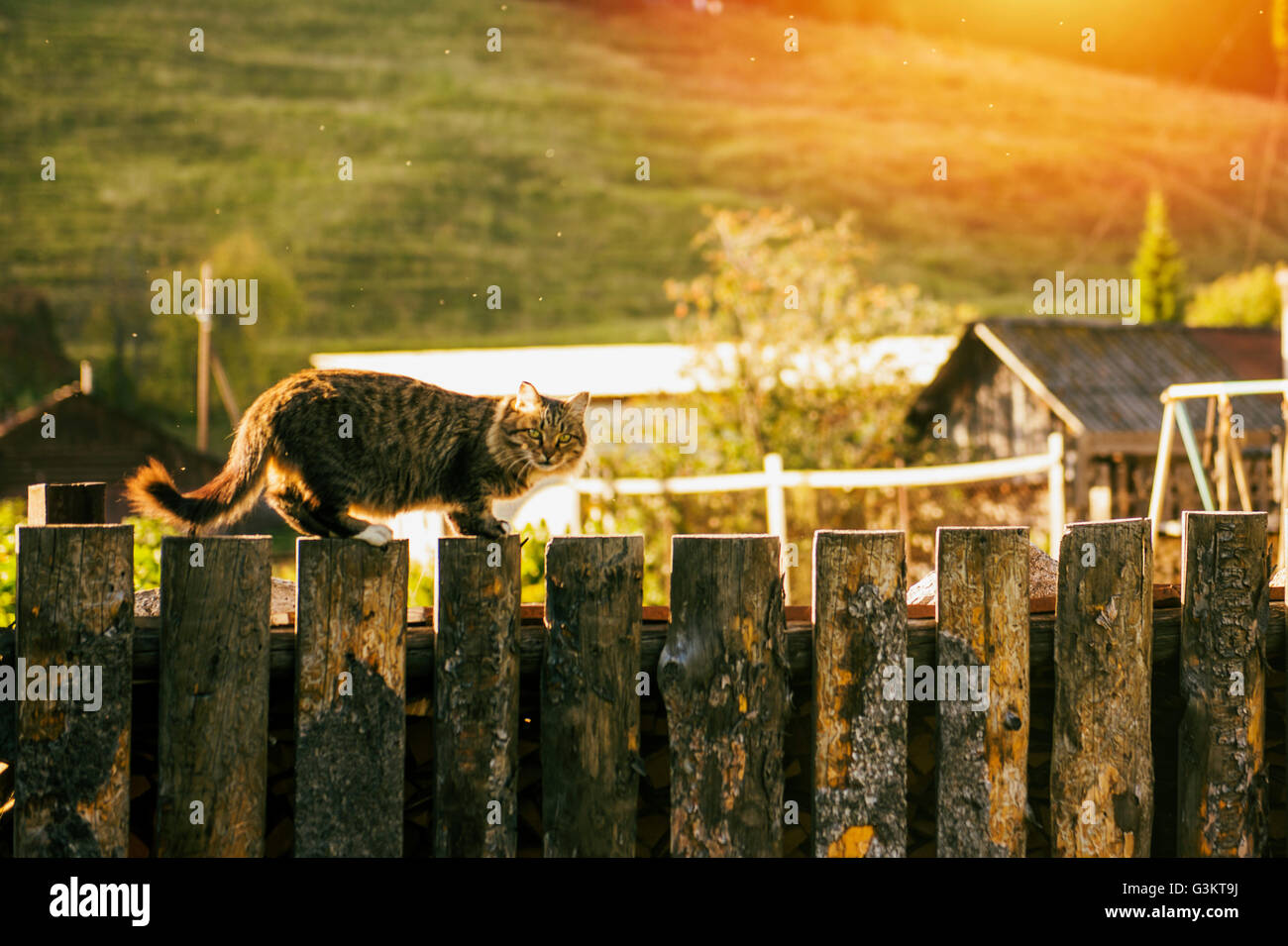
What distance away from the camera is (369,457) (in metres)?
3.43

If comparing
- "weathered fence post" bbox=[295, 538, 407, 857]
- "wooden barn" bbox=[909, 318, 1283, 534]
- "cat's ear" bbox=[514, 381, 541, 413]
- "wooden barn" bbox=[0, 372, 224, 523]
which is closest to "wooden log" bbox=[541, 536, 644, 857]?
"weathered fence post" bbox=[295, 538, 407, 857]

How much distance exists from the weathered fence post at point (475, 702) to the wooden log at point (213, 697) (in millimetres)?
440

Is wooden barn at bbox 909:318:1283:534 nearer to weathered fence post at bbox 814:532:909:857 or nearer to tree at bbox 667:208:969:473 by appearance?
tree at bbox 667:208:969:473

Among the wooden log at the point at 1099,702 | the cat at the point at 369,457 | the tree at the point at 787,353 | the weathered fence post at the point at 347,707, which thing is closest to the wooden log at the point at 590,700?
the weathered fence post at the point at 347,707

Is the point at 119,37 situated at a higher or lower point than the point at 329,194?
higher

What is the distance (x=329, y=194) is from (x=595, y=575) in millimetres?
62967

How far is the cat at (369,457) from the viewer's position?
331cm

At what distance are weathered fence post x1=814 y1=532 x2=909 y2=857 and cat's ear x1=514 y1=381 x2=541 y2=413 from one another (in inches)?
48.1

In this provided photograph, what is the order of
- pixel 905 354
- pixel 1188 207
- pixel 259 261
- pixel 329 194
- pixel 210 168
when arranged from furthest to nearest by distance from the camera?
pixel 210 168
pixel 329 194
pixel 1188 207
pixel 259 261
pixel 905 354

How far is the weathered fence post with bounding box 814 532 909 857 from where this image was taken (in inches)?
112

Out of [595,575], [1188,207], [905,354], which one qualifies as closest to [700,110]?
[1188,207]

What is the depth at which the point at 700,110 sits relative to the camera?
223 feet
